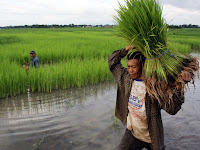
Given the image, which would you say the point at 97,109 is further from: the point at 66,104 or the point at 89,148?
the point at 89,148

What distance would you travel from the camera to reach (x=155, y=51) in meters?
1.51

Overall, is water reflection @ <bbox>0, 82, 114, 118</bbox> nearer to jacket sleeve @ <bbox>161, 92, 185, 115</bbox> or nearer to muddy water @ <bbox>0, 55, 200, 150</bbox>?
muddy water @ <bbox>0, 55, 200, 150</bbox>

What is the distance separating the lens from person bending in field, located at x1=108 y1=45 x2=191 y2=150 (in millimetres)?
1589

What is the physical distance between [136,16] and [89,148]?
1794mm

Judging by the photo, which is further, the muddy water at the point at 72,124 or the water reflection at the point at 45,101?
the water reflection at the point at 45,101

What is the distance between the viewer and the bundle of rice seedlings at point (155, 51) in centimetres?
144

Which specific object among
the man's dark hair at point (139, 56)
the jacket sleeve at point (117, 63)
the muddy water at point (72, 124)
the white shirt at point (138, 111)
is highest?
the man's dark hair at point (139, 56)

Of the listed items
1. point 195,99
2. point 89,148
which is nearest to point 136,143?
point 89,148

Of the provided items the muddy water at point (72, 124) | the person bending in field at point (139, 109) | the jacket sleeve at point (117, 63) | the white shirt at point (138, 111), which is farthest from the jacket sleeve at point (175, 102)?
the muddy water at point (72, 124)

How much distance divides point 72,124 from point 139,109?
174 cm

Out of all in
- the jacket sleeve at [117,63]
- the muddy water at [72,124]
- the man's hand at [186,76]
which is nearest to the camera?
the man's hand at [186,76]

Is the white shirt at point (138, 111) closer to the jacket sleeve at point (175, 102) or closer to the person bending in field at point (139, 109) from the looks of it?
the person bending in field at point (139, 109)

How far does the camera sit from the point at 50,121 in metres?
3.21

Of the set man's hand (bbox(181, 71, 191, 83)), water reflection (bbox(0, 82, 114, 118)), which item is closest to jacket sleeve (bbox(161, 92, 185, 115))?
man's hand (bbox(181, 71, 191, 83))
